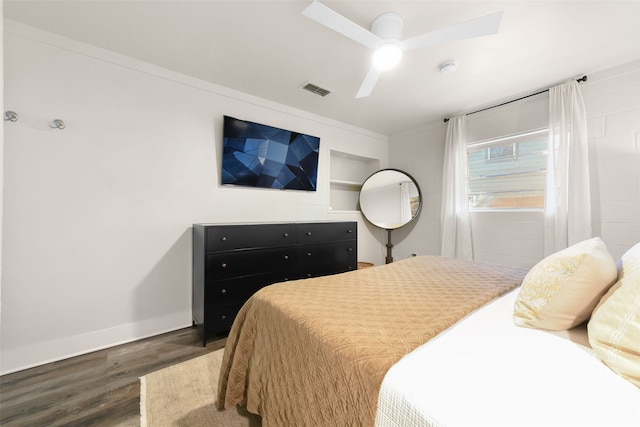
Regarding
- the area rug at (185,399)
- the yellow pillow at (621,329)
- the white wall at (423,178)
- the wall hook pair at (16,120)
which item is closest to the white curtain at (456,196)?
the white wall at (423,178)

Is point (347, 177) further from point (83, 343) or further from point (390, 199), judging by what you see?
point (83, 343)

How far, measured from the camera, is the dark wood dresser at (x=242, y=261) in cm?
205

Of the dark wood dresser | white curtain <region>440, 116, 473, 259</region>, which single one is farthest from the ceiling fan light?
white curtain <region>440, 116, 473, 259</region>

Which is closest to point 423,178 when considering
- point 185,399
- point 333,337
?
point 333,337

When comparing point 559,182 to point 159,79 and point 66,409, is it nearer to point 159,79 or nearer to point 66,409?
point 159,79

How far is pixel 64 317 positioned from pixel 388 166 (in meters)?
4.22

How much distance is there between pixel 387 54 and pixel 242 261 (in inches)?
77.4

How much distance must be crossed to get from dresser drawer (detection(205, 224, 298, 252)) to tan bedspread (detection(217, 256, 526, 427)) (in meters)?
0.92

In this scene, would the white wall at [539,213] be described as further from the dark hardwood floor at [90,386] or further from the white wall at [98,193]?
the dark hardwood floor at [90,386]

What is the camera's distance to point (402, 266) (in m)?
1.90

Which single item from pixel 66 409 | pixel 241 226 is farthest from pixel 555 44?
pixel 66 409

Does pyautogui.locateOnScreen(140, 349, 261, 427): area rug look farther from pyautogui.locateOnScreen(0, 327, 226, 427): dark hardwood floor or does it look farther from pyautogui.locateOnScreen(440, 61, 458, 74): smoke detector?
pyautogui.locateOnScreen(440, 61, 458, 74): smoke detector

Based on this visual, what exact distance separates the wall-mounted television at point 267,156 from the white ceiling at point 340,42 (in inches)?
17.2

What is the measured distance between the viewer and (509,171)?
2908mm
